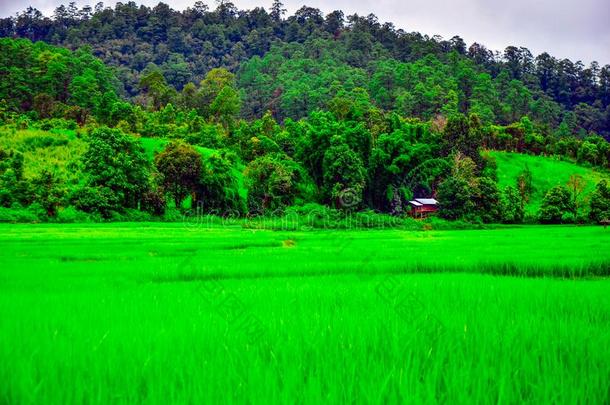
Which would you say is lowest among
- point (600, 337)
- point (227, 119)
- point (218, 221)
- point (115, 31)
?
point (218, 221)

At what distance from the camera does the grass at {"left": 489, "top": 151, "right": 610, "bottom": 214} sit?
Answer: 61.2 metres

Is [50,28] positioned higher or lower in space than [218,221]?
higher

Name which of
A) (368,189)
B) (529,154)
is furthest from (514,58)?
(368,189)

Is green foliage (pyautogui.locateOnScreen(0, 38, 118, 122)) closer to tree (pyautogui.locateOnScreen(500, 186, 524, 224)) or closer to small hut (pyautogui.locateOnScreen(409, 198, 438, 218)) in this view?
small hut (pyautogui.locateOnScreen(409, 198, 438, 218))

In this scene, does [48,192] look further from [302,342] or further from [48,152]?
[302,342]

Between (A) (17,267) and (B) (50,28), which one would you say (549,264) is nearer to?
(A) (17,267)

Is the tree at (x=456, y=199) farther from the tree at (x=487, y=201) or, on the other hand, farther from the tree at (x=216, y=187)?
the tree at (x=216, y=187)

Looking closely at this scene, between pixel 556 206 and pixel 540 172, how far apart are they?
2512 centimetres

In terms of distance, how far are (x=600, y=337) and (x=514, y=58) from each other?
16790 cm

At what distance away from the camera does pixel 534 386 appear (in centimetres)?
291

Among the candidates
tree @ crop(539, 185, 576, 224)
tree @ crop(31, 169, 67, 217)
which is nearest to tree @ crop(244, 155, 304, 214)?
tree @ crop(31, 169, 67, 217)

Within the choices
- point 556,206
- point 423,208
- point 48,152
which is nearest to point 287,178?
point 423,208

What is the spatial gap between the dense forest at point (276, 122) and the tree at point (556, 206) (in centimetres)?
14

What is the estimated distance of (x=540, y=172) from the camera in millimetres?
65875
